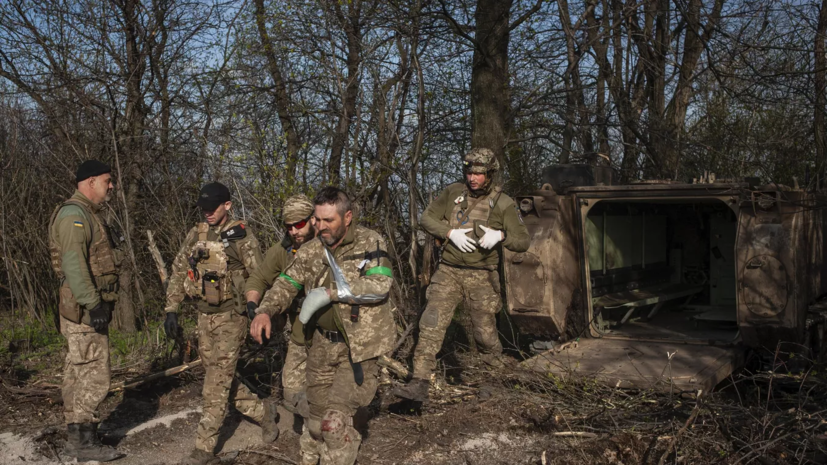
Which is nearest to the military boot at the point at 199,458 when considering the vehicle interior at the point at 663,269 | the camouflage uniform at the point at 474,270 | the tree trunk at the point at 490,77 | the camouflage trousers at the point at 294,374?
the camouflage trousers at the point at 294,374

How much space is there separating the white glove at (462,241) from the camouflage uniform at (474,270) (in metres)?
0.09

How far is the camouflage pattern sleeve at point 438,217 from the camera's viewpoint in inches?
236

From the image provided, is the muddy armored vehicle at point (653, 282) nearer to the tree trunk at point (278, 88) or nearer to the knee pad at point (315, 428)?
the knee pad at point (315, 428)

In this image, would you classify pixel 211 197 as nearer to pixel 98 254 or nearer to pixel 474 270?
pixel 98 254

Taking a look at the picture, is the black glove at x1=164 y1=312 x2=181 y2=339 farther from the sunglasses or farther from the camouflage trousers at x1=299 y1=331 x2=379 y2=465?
the camouflage trousers at x1=299 y1=331 x2=379 y2=465

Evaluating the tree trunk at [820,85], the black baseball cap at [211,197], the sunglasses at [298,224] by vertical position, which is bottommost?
Answer: the sunglasses at [298,224]

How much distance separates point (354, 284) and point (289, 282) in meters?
0.55

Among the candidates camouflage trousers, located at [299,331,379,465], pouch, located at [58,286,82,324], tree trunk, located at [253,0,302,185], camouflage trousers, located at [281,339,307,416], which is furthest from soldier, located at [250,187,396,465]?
tree trunk, located at [253,0,302,185]

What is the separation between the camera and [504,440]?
505 centimetres

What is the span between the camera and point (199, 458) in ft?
15.8

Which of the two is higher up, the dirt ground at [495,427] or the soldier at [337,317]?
the soldier at [337,317]

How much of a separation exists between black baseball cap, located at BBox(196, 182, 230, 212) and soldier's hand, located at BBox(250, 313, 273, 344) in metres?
1.33

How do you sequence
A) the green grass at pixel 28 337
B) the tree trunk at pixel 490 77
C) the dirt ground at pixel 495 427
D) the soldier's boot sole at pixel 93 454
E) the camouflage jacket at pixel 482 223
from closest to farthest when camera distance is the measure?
the dirt ground at pixel 495 427, the soldier's boot sole at pixel 93 454, the camouflage jacket at pixel 482 223, the tree trunk at pixel 490 77, the green grass at pixel 28 337

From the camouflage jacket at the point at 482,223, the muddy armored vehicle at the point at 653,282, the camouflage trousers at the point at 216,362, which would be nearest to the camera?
the camouflage trousers at the point at 216,362
